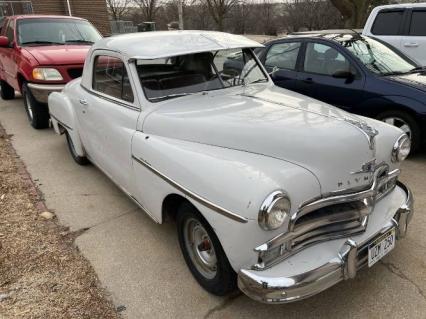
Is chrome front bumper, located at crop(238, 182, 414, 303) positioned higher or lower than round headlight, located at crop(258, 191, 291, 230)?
lower

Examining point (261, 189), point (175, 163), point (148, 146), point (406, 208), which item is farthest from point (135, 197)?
point (406, 208)

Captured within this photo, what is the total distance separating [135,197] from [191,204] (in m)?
0.97

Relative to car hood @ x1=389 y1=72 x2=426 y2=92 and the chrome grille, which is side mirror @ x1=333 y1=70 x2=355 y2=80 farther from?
the chrome grille

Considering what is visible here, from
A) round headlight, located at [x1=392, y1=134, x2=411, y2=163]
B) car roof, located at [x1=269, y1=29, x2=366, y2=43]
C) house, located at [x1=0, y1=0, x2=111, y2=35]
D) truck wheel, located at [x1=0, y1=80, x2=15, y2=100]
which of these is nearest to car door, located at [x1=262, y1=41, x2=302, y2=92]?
car roof, located at [x1=269, y1=29, x2=366, y2=43]

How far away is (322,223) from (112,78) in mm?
2489

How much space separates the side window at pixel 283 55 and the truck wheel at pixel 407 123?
5.53ft

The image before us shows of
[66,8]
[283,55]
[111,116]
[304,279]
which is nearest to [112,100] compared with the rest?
[111,116]

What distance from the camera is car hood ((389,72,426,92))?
4.95m

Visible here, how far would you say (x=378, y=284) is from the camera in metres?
2.84

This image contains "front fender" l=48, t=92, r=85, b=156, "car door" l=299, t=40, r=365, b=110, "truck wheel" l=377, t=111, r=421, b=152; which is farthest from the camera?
"car door" l=299, t=40, r=365, b=110

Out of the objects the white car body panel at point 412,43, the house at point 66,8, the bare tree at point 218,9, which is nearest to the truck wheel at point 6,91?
the white car body panel at point 412,43

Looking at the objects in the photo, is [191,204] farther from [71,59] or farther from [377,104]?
[71,59]

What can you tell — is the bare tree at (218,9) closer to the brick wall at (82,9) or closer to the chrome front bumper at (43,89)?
the brick wall at (82,9)

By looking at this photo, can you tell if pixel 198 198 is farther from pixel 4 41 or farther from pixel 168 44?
pixel 4 41
